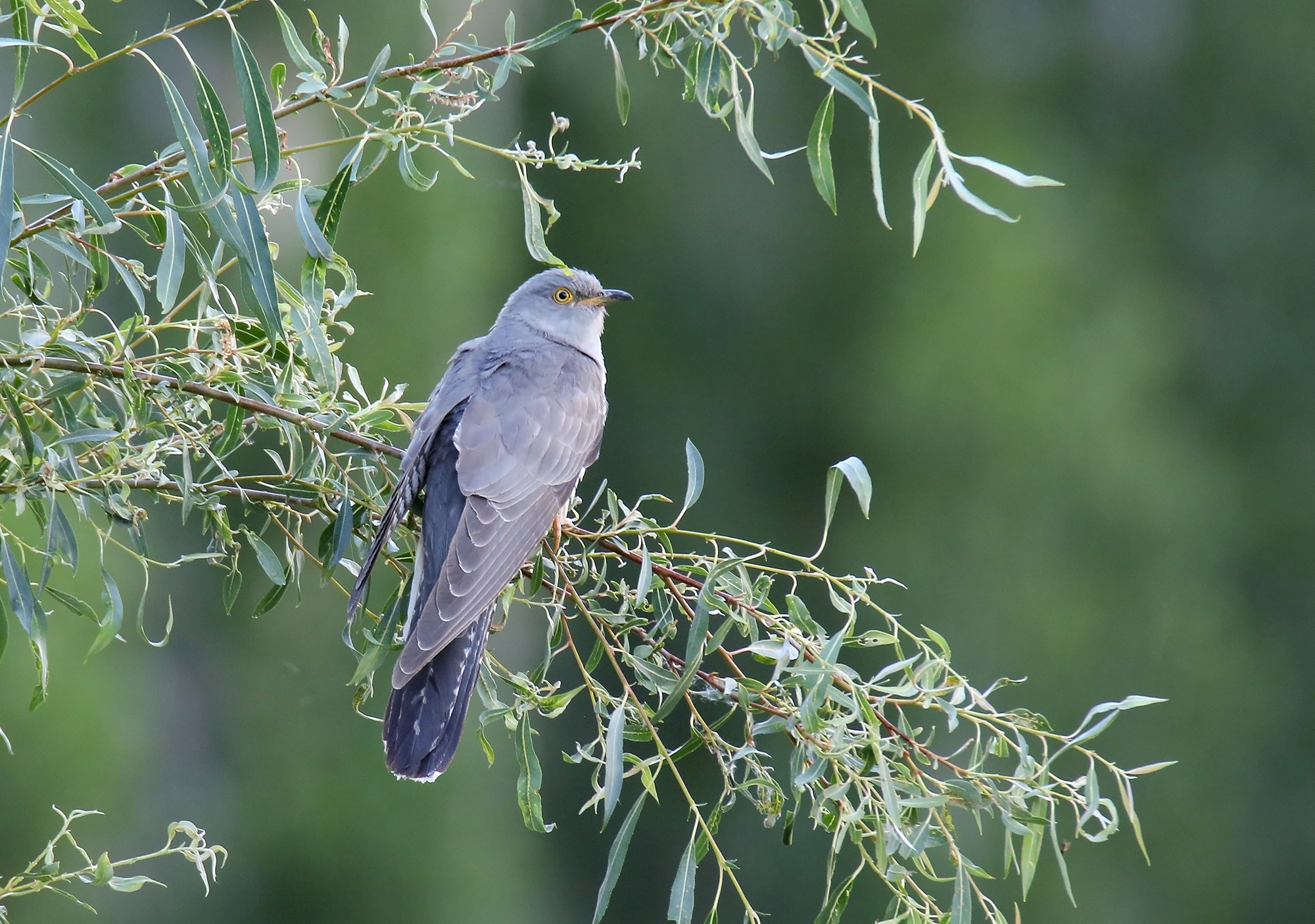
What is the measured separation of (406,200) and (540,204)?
17.9 feet

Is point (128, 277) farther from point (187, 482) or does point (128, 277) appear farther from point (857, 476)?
point (857, 476)

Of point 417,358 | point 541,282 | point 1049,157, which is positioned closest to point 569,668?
point 417,358

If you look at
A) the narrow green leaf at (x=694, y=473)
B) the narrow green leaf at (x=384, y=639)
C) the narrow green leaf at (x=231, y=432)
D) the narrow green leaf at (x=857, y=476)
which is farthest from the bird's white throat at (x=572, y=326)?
the narrow green leaf at (x=857, y=476)

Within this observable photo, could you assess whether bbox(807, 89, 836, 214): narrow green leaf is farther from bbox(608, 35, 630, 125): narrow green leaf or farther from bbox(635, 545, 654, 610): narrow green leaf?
bbox(635, 545, 654, 610): narrow green leaf

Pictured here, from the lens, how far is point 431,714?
2639 millimetres

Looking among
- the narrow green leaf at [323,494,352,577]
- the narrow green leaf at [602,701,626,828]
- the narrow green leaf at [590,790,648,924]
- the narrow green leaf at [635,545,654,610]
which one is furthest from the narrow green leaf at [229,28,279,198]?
the narrow green leaf at [590,790,648,924]

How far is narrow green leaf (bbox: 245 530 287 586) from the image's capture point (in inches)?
95.3

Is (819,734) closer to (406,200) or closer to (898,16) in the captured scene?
(406,200)

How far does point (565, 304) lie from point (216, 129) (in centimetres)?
234

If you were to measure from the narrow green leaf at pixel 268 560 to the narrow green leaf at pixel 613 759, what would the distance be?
0.65 metres

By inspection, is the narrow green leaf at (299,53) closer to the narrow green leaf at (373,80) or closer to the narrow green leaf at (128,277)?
the narrow green leaf at (373,80)

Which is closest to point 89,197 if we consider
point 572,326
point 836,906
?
point 836,906

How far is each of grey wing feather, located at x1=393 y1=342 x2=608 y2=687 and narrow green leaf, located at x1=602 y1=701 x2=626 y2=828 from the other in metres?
0.47

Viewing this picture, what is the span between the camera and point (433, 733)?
8.60 ft
